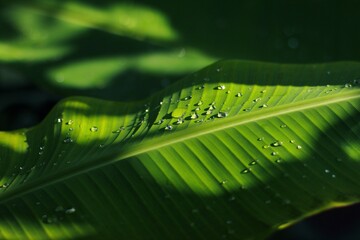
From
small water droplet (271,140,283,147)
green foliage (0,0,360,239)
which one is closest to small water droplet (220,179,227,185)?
green foliage (0,0,360,239)

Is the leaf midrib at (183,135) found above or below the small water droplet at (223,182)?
above

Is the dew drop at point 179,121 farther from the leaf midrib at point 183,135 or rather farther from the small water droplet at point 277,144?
the small water droplet at point 277,144

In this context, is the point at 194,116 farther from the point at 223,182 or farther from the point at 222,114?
the point at 223,182

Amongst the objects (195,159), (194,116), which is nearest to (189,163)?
(195,159)

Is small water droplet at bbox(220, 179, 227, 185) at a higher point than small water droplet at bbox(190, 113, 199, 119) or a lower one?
lower

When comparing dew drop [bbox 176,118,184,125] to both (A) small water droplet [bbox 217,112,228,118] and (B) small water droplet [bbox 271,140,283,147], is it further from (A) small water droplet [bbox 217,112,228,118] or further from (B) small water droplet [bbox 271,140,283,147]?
(B) small water droplet [bbox 271,140,283,147]

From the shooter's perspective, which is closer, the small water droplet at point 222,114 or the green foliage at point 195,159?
the green foliage at point 195,159

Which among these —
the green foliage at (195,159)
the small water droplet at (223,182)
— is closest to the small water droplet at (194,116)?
the green foliage at (195,159)

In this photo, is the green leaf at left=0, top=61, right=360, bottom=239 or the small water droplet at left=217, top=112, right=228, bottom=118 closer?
the green leaf at left=0, top=61, right=360, bottom=239

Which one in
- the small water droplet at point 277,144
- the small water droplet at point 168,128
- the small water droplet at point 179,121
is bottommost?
the small water droplet at point 277,144
